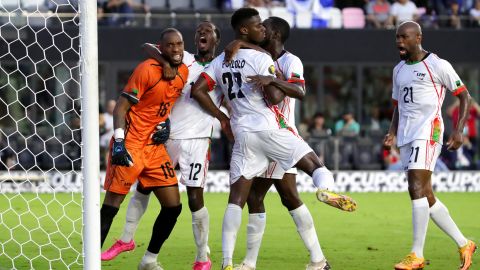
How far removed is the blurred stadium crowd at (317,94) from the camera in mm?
20328

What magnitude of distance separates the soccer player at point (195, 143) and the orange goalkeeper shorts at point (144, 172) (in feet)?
0.77

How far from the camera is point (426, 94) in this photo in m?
8.96

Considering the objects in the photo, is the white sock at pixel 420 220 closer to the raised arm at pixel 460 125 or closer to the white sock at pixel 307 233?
the raised arm at pixel 460 125

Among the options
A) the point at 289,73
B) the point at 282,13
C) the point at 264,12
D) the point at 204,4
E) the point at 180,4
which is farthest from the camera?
the point at 204,4

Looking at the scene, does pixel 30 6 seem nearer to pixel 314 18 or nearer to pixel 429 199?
pixel 314 18

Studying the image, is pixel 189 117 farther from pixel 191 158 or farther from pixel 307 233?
pixel 307 233

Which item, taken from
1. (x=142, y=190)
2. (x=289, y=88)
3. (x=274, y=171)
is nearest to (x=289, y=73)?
(x=289, y=88)

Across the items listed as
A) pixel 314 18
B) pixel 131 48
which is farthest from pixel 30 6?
pixel 314 18

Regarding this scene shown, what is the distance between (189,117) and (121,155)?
3.33 ft

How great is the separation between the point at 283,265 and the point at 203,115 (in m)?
1.50

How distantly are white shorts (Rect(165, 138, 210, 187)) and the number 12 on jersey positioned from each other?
2.98 feet

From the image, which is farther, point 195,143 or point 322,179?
point 195,143

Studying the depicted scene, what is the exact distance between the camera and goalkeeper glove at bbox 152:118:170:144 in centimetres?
858

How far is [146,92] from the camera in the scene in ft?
27.7
